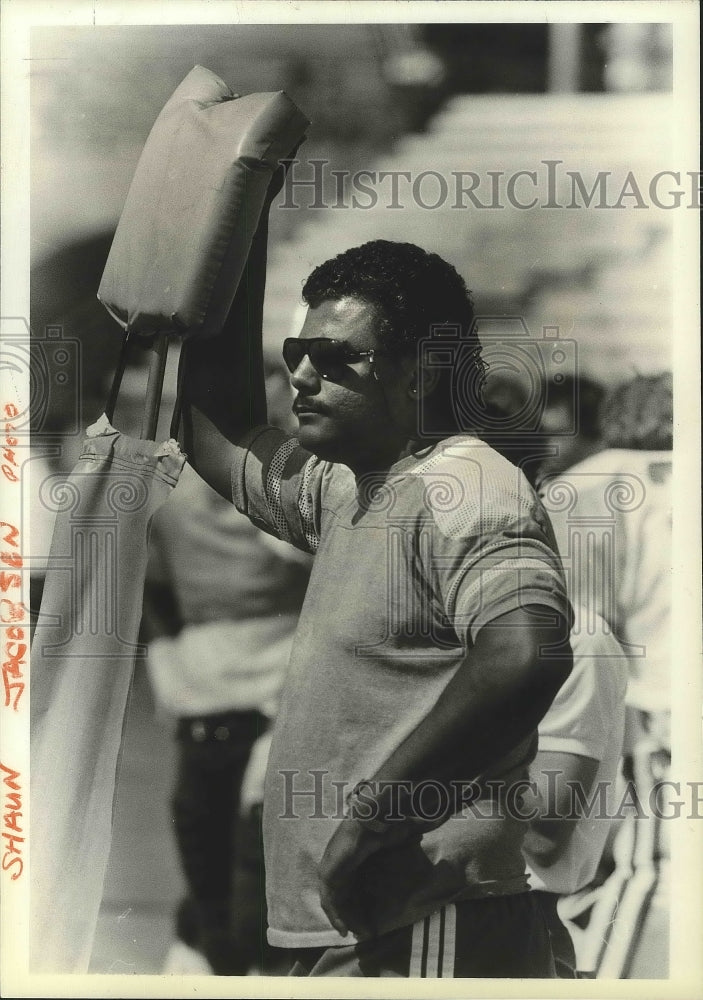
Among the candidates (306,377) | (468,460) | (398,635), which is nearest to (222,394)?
(306,377)

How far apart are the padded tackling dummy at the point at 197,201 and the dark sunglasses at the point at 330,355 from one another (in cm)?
28

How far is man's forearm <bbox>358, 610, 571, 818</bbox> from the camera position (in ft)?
10.9

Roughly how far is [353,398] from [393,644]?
76 centimetres

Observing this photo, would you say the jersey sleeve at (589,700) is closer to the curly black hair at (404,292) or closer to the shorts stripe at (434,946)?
the shorts stripe at (434,946)

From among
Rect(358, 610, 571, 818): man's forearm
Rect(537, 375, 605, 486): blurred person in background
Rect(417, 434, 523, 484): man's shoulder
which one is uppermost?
Rect(537, 375, 605, 486): blurred person in background

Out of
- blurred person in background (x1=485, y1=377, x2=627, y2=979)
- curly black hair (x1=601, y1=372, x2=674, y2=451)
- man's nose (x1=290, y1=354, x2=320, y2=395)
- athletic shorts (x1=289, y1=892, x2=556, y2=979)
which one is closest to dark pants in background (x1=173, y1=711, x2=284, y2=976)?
athletic shorts (x1=289, y1=892, x2=556, y2=979)

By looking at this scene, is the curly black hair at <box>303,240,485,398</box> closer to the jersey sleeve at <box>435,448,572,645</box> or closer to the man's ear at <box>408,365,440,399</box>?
the man's ear at <box>408,365,440,399</box>

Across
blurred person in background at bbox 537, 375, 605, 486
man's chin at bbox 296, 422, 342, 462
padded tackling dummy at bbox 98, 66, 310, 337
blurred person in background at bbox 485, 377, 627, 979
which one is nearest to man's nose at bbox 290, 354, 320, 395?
man's chin at bbox 296, 422, 342, 462

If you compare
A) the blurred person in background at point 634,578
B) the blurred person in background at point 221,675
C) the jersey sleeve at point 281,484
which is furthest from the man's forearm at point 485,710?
the jersey sleeve at point 281,484

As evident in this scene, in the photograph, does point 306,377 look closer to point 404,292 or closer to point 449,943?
point 404,292

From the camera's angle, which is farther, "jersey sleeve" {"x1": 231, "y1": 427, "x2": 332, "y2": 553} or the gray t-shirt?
"jersey sleeve" {"x1": 231, "y1": 427, "x2": 332, "y2": 553}

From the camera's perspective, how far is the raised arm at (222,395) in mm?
3504

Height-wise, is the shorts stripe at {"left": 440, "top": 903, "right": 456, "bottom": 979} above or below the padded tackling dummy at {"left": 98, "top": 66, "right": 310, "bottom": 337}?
below

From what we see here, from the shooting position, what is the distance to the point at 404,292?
11.2 ft
